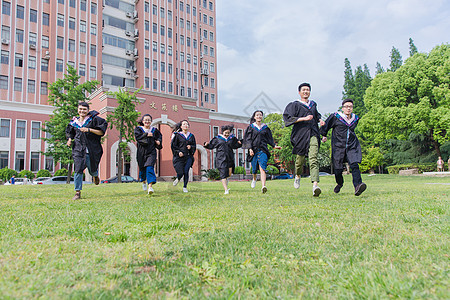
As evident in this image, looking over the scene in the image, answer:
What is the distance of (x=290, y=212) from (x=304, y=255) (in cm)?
181

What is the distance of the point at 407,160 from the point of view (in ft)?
104

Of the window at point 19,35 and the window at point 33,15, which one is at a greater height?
the window at point 33,15

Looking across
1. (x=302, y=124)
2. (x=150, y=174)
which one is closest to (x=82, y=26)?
(x=150, y=174)

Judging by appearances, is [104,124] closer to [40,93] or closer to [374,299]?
[374,299]

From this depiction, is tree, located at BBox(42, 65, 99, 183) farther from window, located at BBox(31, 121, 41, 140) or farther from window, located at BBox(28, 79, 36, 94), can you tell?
window, located at BBox(28, 79, 36, 94)

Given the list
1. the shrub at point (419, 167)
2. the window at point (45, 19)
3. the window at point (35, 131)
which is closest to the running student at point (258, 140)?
the shrub at point (419, 167)

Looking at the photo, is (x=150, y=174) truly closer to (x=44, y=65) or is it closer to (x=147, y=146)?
(x=147, y=146)

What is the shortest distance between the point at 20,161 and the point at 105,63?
16.3m

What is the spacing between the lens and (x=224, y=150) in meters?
8.04

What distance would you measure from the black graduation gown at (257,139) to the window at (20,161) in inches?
1291

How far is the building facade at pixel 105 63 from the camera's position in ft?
105

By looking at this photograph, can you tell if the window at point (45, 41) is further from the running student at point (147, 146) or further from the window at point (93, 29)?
the running student at point (147, 146)

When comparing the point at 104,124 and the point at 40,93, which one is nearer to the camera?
the point at 104,124

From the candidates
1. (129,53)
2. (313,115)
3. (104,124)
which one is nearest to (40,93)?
(129,53)
